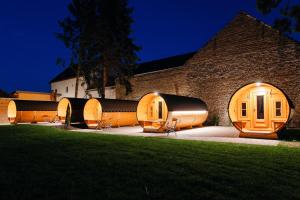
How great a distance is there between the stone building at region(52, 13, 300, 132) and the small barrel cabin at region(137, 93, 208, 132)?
5.58ft

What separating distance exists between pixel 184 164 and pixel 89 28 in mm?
22957

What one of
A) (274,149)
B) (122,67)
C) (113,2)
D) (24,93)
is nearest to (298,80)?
(274,149)

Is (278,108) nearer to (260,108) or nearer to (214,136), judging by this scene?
(260,108)

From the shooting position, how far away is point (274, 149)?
830cm

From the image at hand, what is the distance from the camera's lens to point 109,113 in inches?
720

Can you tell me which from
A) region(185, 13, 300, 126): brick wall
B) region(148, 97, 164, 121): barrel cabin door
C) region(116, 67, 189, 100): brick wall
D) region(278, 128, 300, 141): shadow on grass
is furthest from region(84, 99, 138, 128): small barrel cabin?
region(278, 128, 300, 141): shadow on grass

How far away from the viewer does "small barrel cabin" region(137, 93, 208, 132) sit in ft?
46.1

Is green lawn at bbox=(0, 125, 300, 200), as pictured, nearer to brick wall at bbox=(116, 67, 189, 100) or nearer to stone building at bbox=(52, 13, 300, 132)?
stone building at bbox=(52, 13, 300, 132)

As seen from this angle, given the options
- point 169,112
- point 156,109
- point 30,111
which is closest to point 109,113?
point 156,109

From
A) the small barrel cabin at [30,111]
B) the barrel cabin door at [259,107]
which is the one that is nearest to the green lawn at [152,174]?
the barrel cabin door at [259,107]

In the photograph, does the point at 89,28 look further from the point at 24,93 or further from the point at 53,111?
the point at 24,93

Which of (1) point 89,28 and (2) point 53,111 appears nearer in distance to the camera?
(1) point 89,28

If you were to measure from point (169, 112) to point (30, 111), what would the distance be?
717 inches

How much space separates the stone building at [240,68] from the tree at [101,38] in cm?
694
